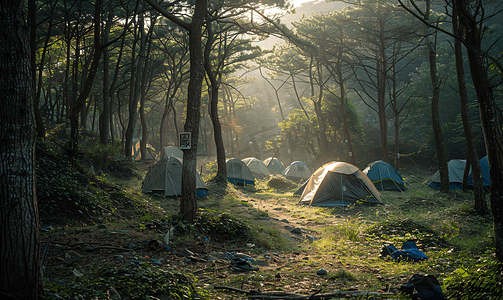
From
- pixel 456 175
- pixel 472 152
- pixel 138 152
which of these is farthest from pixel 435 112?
pixel 138 152

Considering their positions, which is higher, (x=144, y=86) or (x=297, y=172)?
(x=144, y=86)

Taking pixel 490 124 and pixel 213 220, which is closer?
pixel 490 124

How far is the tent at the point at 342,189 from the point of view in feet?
40.1

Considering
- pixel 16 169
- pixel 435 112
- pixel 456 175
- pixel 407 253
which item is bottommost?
pixel 407 253

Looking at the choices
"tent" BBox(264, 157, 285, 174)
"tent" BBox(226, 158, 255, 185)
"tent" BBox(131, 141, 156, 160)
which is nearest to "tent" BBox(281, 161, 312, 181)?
"tent" BBox(264, 157, 285, 174)

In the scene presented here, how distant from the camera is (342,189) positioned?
1234 centimetres

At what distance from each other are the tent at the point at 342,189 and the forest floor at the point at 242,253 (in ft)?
7.30

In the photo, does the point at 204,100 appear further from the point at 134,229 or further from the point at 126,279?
the point at 126,279

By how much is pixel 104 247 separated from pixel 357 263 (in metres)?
4.33

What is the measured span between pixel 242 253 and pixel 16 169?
4315 mm

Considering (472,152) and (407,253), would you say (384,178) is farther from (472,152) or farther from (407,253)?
(407,253)

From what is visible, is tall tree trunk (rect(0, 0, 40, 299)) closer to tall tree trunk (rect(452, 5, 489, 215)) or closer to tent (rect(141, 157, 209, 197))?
tent (rect(141, 157, 209, 197))

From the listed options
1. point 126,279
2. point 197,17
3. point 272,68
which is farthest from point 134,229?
point 272,68

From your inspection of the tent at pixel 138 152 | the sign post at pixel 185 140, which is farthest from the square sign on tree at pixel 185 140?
the tent at pixel 138 152
